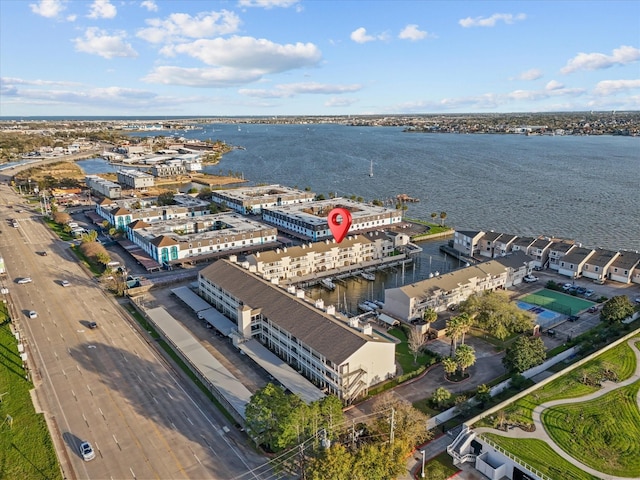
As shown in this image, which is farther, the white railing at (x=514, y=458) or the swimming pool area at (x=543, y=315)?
the swimming pool area at (x=543, y=315)

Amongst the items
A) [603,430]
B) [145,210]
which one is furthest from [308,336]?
[145,210]

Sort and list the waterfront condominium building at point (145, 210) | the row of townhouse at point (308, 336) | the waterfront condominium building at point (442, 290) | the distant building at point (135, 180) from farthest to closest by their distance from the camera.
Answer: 1. the distant building at point (135, 180)
2. the waterfront condominium building at point (145, 210)
3. the waterfront condominium building at point (442, 290)
4. the row of townhouse at point (308, 336)

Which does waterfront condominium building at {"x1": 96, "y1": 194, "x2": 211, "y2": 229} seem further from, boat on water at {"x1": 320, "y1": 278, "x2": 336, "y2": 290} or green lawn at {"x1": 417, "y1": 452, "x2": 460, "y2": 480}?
green lawn at {"x1": 417, "y1": 452, "x2": 460, "y2": 480}

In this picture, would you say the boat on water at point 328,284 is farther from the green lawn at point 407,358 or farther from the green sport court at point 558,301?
the green sport court at point 558,301

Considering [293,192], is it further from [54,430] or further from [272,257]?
[54,430]

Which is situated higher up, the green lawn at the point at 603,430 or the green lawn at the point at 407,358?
the green lawn at the point at 603,430

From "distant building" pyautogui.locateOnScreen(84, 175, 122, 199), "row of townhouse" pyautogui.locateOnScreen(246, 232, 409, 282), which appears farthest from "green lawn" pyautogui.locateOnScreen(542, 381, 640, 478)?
"distant building" pyautogui.locateOnScreen(84, 175, 122, 199)

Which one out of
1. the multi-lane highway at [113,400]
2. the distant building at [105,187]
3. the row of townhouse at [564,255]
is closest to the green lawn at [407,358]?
the multi-lane highway at [113,400]

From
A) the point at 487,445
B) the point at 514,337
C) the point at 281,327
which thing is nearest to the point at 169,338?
the point at 281,327
